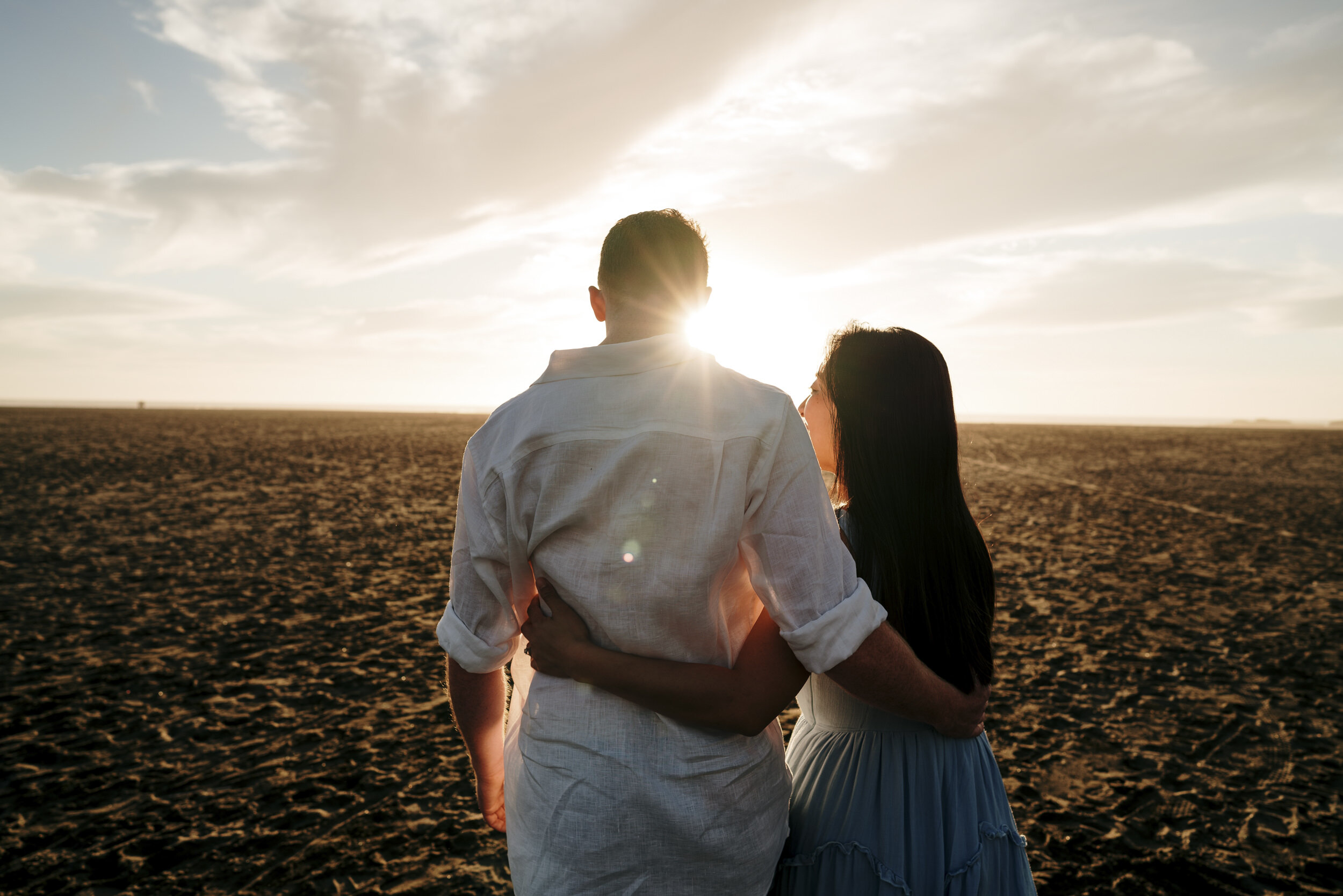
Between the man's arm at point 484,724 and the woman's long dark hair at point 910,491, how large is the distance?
1027mm

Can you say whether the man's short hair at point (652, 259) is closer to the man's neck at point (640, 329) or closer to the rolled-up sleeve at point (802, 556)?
the man's neck at point (640, 329)

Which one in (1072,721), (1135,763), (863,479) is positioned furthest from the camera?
(1072,721)

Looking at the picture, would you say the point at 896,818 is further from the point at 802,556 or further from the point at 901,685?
the point at 802,556

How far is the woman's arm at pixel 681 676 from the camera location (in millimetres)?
1463

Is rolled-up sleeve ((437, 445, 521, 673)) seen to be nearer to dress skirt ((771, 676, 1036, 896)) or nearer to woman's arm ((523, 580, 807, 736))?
woman's arm ((523, 580, 807, 736))

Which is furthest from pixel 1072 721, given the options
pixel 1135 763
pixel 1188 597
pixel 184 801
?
pixel 184 801

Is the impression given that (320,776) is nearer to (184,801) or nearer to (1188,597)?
(184,801)

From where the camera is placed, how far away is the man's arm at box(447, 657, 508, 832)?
182 centimetres

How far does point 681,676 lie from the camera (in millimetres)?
1465

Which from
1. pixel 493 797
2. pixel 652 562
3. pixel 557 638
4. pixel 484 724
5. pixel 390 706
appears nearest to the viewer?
pixel 652 562

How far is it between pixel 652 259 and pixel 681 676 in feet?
2.89

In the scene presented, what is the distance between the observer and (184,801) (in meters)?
4.84

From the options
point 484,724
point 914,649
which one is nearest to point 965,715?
point 914,649

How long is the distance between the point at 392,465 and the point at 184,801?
2451 centimetres
